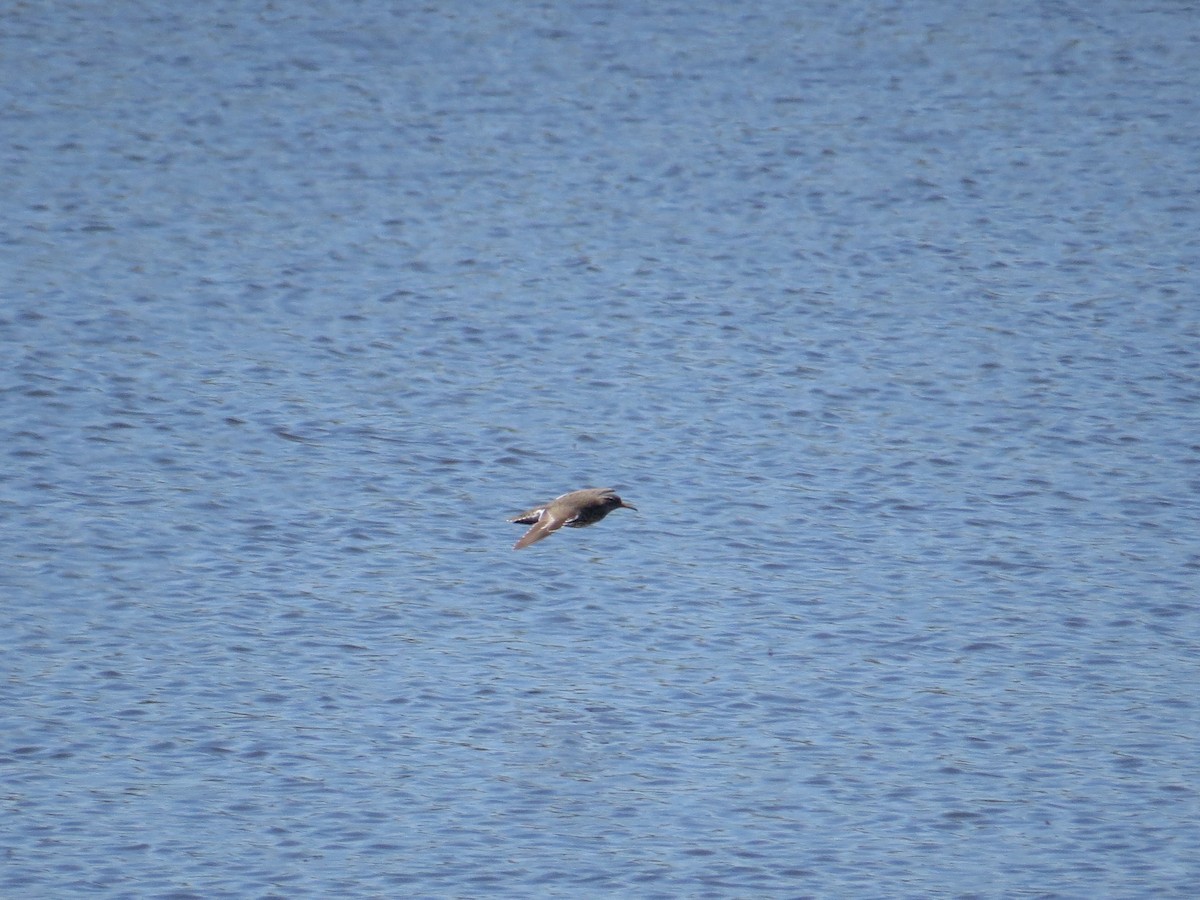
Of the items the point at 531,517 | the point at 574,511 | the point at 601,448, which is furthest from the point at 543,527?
the point at 601,448

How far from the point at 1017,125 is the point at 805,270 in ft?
17.3

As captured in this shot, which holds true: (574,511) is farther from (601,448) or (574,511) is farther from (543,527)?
(601,448)

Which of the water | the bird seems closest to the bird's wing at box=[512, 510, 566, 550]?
the bird

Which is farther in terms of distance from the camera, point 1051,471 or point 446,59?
point 446,59

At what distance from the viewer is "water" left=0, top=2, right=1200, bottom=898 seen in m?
12.7

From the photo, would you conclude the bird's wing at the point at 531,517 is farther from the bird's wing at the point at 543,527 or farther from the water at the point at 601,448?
the water at the point at 601,448

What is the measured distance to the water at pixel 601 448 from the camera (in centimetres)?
1267

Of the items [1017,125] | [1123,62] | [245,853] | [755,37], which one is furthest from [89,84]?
[245,853]

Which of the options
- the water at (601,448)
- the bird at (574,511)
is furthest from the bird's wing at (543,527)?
the water at (601,448)

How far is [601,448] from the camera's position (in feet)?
58.9

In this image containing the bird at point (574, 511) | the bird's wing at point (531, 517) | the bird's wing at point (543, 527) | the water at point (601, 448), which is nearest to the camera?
the water at point (601, 448)

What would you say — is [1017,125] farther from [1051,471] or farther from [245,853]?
[245,853]

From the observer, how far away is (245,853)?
1198 centimetres

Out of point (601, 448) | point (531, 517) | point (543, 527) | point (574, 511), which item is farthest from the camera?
point (601, 448)
